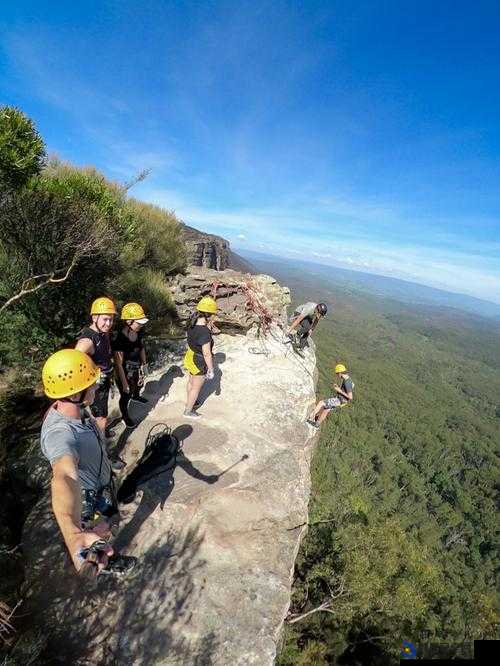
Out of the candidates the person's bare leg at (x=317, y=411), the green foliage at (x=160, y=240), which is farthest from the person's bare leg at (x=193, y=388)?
the green foliage at (x=160, y=240)

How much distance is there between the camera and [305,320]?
11.2 metres

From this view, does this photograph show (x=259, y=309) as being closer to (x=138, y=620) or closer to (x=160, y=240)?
(x=160, y=240)

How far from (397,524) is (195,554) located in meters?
24.0

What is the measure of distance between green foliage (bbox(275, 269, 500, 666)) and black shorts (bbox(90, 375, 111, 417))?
12188 millimetres

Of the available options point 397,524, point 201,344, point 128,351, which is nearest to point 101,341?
point 128,351

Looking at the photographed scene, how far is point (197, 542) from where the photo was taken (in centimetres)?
495

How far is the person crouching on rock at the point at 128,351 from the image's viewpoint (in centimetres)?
603

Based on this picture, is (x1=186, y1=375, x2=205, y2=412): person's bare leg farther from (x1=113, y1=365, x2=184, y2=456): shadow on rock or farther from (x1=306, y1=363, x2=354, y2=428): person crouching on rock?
(x1=306, y1=363, x2=354, y2=428): person crouching on rock

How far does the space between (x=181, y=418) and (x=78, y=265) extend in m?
5.25

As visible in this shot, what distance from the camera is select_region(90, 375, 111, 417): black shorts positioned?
531cm

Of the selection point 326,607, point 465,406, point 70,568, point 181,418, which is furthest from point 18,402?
point 465,406

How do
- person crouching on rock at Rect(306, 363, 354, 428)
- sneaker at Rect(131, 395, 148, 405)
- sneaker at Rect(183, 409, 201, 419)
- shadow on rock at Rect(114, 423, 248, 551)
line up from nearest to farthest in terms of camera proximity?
shadow on rock at Rect(114, 423, 248, 551) → sneaker at Rect(183, 409, 201, 419) → sneaker at Rect(131, 395, 148, 405) → person crouching on rock at Rect(306, 363, 354, 428)

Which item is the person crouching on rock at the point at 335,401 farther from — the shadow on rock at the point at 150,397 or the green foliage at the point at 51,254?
the green foliage at the point at 51,254

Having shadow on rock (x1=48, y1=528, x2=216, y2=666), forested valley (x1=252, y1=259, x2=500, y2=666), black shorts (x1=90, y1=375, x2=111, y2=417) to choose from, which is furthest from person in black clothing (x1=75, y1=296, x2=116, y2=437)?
forested valley (x1=252, y1=259, x2=500, y2=666)
